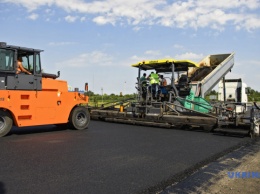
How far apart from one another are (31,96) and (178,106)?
16.1ft

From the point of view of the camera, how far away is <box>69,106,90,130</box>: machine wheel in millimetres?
9875

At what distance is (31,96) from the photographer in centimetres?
864

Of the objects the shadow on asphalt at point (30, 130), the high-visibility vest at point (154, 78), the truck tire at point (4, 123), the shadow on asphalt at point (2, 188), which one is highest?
the high-visibility vest at point (154, 78)

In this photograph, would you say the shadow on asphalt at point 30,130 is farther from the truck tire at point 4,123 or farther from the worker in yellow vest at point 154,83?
the worker in yellow vest at point 154,83

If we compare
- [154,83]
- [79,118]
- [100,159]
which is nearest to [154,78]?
[154,83]

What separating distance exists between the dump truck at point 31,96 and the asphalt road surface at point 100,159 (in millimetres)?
508

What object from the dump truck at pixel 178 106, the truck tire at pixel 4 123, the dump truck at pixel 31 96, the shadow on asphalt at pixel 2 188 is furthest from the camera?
the dump truck at pixel 178 106

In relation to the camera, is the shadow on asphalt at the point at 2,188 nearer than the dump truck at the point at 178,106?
Yes

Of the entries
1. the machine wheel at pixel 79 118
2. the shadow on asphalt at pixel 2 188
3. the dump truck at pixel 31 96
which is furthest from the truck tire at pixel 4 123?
the shadow on asphalt at pixel 2 188

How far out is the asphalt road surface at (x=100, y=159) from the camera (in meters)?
4.26

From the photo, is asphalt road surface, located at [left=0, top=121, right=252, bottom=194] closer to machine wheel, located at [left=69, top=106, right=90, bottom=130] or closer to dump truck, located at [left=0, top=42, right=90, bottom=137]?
dump truck, located at [left=0, top=42, right=90, bottom=137]

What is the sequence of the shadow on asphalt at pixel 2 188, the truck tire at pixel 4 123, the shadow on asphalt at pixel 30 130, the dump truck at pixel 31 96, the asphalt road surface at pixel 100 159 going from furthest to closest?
the shadow on asphalt at pixel 30 130 < the dump truck at pixel 31 96 < the truck tire at pixel 4 123 < the asphalt road surface at pixel 100 159 < the shadow on asphalt at pixel 2 188

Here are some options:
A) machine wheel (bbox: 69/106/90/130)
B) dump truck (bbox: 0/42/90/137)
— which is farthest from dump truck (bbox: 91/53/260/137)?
dump truck (bbox: 0/42/90/137)

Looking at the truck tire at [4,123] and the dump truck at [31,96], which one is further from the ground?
the dump truck at [31,96]
